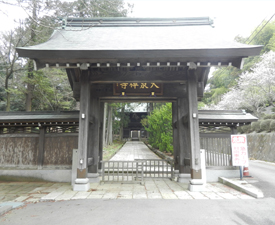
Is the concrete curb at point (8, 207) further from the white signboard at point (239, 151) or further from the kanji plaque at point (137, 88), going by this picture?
the white signboard at point (239, 151)

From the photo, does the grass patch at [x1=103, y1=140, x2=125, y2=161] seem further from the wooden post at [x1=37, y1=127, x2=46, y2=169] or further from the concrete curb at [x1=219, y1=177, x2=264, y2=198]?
the concrete curb at [x1=219, y1=177, x2=264, y2=198]

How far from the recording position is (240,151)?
635 cm

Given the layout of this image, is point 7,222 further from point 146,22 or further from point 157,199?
point 146,22

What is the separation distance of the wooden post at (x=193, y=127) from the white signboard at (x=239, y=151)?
180cm

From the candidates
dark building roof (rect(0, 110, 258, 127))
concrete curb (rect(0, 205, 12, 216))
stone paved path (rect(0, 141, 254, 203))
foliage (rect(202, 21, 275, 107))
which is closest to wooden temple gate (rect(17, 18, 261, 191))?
stone paved path (rect(0, 141, 254, 203))

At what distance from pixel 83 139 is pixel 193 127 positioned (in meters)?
3.49

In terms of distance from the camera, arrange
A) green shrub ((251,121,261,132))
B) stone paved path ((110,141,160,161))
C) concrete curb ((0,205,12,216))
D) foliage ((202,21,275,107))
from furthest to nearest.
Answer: foliage ((202,21,275,107)) < green shrub ((251,121,261,132)) < stone paved path ((110,141,160,161)) < concrete curb ((0,205,12,216))

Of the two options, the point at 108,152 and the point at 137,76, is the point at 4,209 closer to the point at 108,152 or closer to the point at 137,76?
the point at 137,76

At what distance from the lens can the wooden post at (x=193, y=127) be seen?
5427mm

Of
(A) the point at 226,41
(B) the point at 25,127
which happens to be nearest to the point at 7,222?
(B) the point at 25,127

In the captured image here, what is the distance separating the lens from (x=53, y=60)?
519 cm

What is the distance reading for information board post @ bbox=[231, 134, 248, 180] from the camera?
6.27m

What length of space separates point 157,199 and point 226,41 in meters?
5.41

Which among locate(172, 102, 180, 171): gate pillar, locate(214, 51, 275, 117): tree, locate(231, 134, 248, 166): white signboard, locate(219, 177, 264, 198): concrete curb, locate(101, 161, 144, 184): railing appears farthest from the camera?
locate(214, 51, 275, 117): tree
